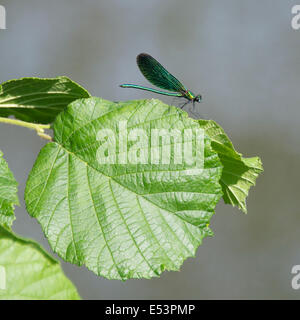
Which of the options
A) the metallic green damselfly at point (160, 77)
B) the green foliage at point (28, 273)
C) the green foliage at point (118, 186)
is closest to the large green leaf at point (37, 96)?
the green foliage at point (118, 186)

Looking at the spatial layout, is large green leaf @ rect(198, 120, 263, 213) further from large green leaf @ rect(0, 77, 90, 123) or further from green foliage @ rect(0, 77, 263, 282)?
large green leaf @ rect(0, 77, 90, 123)

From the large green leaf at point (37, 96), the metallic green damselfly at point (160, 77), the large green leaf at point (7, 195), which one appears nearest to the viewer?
the large green leaf at point (7, 195)

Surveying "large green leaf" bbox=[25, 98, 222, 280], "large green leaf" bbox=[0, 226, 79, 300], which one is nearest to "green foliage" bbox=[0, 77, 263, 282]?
"large green leaf" bbox=[25, 98, 222, 280]

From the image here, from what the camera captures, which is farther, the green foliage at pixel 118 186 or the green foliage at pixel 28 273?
the green foliage at pixel 118 186

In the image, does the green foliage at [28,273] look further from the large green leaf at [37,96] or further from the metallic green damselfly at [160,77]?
the metallic green damselfly at [160,77]

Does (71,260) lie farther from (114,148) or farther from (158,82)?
(158,82)

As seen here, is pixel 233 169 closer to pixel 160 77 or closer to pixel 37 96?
pixel 160 77

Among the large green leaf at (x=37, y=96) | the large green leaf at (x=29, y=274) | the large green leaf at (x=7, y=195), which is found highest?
the large green leaf at (x=37, y=96)

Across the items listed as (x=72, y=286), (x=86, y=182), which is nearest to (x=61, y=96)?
(x=86, y=182)
